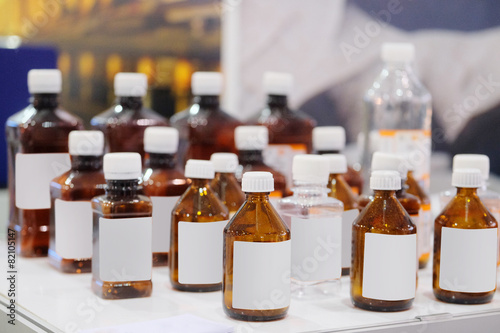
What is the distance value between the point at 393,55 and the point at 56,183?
26.4 inches

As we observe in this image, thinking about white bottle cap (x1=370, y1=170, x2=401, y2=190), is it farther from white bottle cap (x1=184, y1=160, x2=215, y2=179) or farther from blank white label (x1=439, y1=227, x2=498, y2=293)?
white bottle cap (x1=184, y1=160, x2=215, y2=179)

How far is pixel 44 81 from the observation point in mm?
1246

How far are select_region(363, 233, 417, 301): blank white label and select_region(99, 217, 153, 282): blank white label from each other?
1.05 feet

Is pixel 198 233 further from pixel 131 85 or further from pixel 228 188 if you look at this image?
pixel 131 85

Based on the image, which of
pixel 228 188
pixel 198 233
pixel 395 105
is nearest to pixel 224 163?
pixel 228 188

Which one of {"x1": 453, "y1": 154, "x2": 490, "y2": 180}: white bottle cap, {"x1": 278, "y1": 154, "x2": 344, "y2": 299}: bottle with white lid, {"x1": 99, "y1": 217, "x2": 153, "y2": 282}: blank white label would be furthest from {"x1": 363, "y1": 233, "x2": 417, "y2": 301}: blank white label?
{"x1": 99, "y1": 217, "x2": 153, "y2": 282}: blank white label

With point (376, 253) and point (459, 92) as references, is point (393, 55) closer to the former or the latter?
point (376, 253)

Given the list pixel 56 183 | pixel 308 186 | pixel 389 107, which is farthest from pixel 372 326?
pixel 389 107

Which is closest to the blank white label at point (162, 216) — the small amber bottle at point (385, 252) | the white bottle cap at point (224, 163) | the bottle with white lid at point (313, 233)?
the white bottle cap at point (224, 163)

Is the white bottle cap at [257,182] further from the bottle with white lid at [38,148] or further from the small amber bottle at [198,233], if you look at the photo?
the bottle with white lid at [38,148]

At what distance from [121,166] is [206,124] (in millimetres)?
363

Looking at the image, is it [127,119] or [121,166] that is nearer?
[121,166]

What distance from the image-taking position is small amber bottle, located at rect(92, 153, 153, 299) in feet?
3.30

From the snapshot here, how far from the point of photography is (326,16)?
9.61 feet
